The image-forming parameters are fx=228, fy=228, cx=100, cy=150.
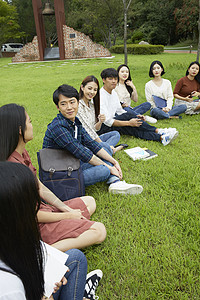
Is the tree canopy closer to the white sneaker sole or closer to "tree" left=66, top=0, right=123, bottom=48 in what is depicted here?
"tree" left=66, top=0, right=123, bottom=48

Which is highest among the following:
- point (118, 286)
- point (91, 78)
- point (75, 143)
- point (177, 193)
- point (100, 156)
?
point (91, 78)

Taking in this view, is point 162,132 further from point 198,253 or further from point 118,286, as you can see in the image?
point 118,286

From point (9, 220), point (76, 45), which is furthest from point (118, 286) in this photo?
point (76, 45)

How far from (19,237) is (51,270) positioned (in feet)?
1.24

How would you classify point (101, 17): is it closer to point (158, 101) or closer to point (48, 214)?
point (158, 101)

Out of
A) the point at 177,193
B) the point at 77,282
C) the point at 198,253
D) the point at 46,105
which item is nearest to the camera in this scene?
the point at 77,282

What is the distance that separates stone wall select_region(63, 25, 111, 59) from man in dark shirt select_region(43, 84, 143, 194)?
19.2 metres

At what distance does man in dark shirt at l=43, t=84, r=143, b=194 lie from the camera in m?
2.30

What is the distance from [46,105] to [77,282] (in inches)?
230

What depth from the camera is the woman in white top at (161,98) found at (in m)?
4.86

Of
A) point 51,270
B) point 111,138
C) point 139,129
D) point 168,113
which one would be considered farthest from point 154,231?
point 168,113

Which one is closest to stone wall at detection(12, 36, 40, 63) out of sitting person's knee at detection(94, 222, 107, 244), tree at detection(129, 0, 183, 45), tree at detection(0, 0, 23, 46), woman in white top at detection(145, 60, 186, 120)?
tree at detection(0, 0, 23, 46)

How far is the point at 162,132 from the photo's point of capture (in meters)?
3.82

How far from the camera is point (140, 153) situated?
3.39 m
